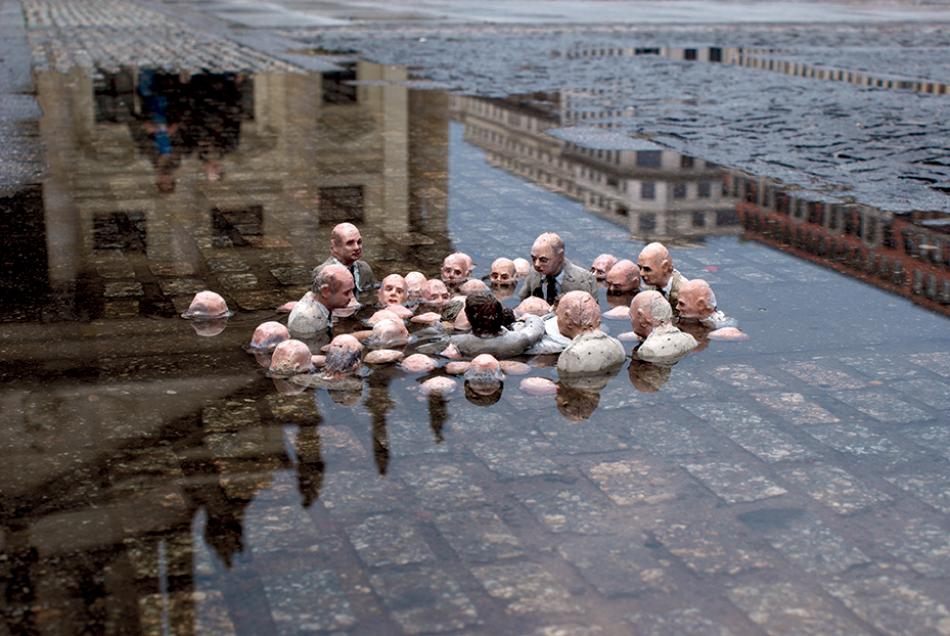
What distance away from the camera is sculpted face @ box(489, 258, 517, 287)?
21.2 feet

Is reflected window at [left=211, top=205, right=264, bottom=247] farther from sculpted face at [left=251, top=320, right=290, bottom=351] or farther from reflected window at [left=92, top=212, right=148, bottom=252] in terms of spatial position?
sculpted face at [left=251, top=320, right=290, bottom=351]

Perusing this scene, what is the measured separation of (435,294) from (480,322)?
90 centimetres

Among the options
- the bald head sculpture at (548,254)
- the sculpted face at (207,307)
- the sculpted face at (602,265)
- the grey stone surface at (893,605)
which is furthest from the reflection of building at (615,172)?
the grey stone surface at (893,605)

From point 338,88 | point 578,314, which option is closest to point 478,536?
point 578,314

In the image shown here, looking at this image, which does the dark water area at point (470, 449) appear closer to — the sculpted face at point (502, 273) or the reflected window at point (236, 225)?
the reflected window at point (236, 225)

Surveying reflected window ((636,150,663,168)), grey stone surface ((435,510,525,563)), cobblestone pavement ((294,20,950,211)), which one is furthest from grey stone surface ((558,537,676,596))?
reflected window ((636,150,663,168))

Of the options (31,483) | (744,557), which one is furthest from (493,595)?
(31,483)

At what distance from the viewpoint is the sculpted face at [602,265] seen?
667cm

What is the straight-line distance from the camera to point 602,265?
264 inches

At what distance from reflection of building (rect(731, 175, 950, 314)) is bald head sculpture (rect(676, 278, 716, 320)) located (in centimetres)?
117

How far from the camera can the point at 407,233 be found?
308 inches

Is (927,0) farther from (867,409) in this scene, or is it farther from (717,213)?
(867,409)

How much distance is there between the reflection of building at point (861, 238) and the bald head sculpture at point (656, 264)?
4.08ft

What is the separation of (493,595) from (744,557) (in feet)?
2.41
